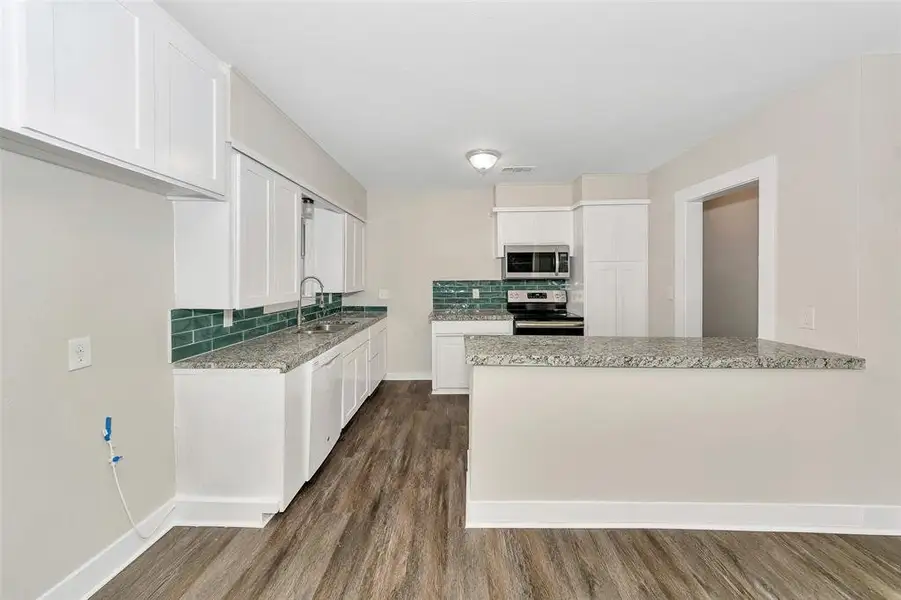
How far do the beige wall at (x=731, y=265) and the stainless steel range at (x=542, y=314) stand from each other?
176 centimetres

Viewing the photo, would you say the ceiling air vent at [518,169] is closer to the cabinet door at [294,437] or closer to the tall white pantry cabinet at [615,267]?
the tall white pantry cabinet at [615,267]

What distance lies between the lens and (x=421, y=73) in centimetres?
214

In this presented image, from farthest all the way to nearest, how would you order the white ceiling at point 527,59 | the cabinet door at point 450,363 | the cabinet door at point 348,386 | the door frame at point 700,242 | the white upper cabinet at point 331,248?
the cabinet door at point 450,363, the white upper cabinet at point 331,248, the cabinet door at point 348,386, the door frame at point 700,242, the white ceiling at point 527,59

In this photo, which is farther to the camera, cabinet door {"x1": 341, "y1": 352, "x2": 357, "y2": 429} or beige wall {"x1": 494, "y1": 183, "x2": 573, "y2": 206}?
beige wall {"x1": 494, "y1": 183, "x2": 573, "y2": 206}

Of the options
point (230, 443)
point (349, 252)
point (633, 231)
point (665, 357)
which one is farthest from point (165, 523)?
point (633, 231)

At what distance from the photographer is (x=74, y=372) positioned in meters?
1.62

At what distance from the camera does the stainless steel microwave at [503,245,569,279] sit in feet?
15.3

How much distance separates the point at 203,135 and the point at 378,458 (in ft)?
7.46

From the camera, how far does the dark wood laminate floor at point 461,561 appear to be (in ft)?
5.57

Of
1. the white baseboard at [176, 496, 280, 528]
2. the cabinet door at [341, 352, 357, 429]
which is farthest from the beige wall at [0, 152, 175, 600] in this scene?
the cabinet door at [341, 352, 357, 429]

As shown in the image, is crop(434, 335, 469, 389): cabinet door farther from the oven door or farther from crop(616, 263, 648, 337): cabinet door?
crop(616, 263, 648, 337): cabinet door

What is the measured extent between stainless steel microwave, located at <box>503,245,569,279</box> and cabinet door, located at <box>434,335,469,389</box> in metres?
1.06

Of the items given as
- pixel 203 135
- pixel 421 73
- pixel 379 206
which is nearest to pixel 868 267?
pixel 421 73

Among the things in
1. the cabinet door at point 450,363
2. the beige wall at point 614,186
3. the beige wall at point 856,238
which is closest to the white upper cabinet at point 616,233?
the beige wall at point 614,186
